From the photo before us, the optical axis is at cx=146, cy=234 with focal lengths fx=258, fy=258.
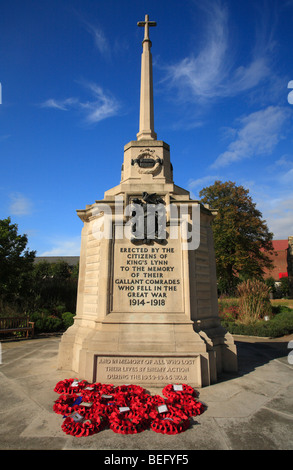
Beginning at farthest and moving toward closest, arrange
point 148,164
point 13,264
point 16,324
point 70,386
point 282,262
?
1. point 282,262
2. point 13,264
3. point 16,324
4. point 148,164
5. point 70,386

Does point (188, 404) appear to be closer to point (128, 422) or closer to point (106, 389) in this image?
point (128, 422)

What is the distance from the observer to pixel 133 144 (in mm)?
9117

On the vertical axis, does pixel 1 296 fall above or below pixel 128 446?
above

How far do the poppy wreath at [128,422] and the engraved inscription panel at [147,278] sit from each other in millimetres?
2681

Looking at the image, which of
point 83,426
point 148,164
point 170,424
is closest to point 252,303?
point 148,164

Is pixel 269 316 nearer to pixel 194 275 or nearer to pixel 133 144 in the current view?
pixel 194 275

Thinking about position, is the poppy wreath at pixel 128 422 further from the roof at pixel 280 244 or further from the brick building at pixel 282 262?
the roof at pixel 280 244

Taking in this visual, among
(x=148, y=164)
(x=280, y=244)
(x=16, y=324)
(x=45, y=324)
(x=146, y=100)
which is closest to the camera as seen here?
(x=148, y=164)

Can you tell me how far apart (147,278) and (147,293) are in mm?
401

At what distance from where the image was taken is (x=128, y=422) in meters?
4.12

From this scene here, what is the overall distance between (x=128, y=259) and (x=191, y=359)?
2.96m

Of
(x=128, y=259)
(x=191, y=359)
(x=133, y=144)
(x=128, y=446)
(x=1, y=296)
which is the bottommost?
(x=128, y=446)
